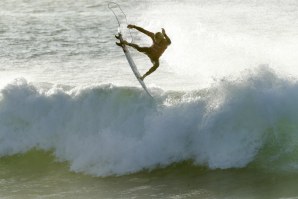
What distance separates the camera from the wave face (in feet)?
51.9

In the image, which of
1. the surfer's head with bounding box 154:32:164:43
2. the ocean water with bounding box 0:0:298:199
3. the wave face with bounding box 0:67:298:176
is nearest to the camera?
the ocean water with bounding box 0:0:298:199

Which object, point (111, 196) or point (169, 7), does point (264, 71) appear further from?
point (169, 7)

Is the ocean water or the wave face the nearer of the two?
the ocean water

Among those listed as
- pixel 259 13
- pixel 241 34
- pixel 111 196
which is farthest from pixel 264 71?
pixel 259 13

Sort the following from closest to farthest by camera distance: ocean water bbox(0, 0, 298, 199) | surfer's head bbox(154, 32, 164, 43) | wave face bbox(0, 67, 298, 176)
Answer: ocean water bbox(0, 0, 298, 199)
surfer's head bbox(154, 32, 164, 43)
wave face bbox(0, 67, 298, 176)

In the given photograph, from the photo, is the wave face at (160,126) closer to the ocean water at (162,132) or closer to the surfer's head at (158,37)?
the ocean water at (162,132)

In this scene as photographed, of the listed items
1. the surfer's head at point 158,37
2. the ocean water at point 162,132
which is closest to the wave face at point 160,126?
the ocean water at point 162,132

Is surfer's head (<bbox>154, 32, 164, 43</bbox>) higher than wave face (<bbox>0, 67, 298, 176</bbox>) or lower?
higher

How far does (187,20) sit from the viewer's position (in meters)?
26.8

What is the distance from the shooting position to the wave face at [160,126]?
51.9 feet

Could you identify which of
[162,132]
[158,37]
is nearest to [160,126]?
[162,132]

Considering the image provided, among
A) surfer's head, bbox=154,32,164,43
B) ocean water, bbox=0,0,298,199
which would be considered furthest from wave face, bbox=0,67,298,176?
surfer's head, bbox=154,32,164,43

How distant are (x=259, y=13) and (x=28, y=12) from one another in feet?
31.5

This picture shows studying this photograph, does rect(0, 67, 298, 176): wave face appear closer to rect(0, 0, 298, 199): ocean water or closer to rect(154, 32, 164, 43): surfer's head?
rect(0, 0, 298, 199): ocean water
